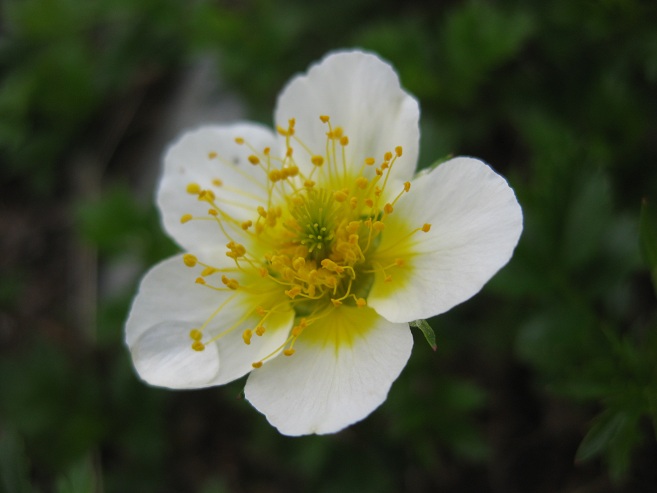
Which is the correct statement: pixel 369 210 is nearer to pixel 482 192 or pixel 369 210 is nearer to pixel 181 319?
pixel 482 192

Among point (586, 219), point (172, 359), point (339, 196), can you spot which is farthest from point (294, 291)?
point (586, 219)

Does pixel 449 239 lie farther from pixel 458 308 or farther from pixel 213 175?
pixel 458 308

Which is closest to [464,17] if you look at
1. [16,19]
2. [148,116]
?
[148,116]

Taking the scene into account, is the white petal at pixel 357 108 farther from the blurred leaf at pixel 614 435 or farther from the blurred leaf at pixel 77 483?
the blurred leaf at pixel 77 483

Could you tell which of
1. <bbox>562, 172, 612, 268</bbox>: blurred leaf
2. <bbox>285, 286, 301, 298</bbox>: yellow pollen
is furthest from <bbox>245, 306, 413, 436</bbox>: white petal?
<bbox>562, 172, 612, 268</bbox>: blurred leaf

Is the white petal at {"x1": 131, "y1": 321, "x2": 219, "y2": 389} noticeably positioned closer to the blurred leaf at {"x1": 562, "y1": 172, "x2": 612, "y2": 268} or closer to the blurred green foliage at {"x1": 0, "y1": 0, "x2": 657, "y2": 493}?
the blurred green foliage at {"x1": 0, "y1": 0, "x2": 657, "y2": 493}
